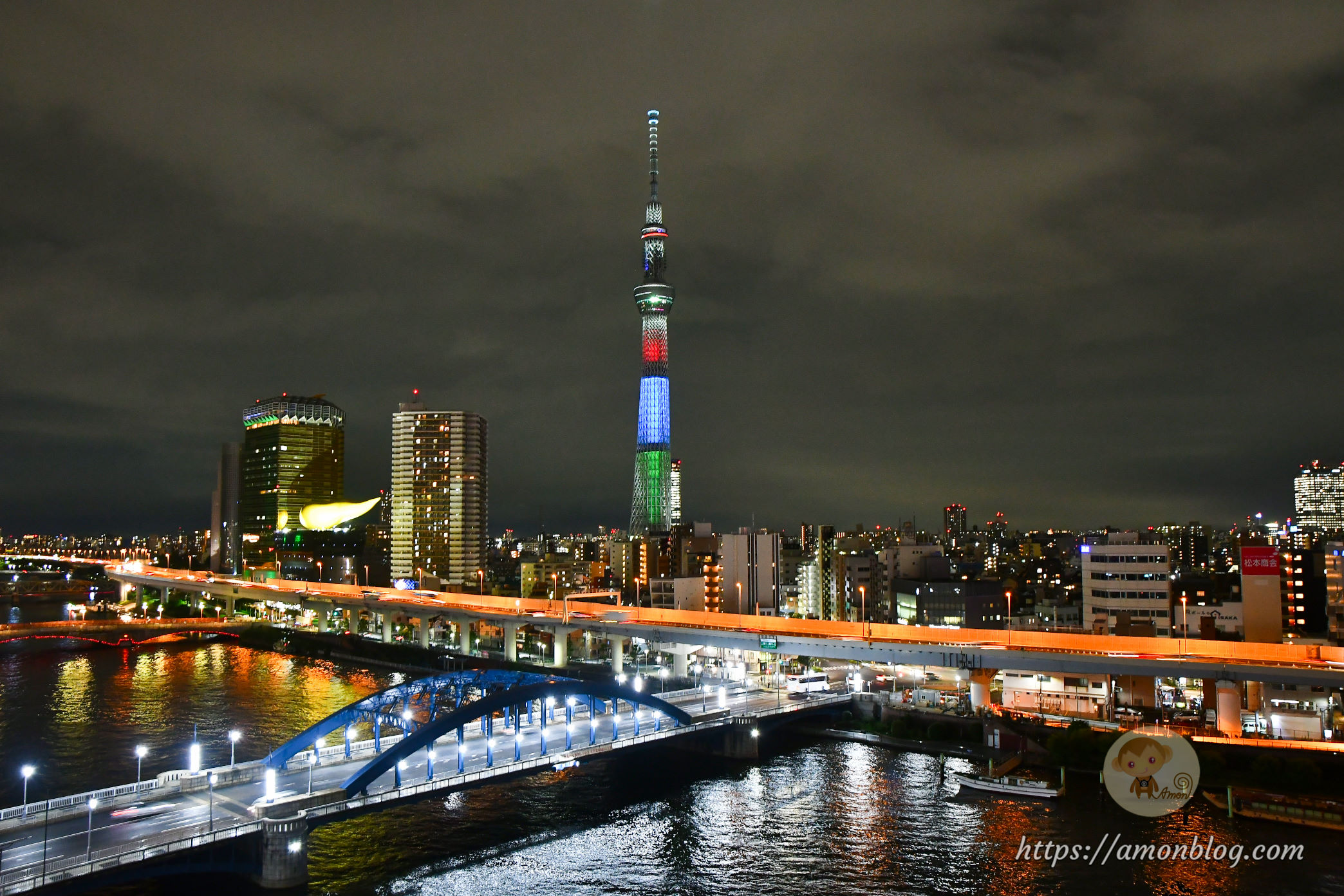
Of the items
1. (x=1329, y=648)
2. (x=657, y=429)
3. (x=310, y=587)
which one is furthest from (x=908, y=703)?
(x=657, y=429)

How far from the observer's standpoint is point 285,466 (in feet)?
432

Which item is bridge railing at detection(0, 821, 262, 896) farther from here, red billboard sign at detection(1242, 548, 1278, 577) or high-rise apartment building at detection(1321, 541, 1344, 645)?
high-rise apartment building at detection(1321, 541, 1344, 645)

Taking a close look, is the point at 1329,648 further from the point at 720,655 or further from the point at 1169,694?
the point at 720,655

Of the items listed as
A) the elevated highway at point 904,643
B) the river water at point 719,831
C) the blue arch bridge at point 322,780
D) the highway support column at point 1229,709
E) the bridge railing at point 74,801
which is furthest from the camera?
the elevated highway at point 904,643

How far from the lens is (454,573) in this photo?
378 ft

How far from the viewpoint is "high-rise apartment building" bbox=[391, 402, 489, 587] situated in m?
117

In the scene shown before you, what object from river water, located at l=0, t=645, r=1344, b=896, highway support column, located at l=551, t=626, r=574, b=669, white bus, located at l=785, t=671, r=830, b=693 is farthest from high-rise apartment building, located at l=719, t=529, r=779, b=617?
river water, located at l=0, t=645, r=1344, b=896

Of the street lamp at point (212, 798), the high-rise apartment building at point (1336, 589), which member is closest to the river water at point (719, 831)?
the street lamp at point (212, 798)

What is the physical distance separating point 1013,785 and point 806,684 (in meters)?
12.7

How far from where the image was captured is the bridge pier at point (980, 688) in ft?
110

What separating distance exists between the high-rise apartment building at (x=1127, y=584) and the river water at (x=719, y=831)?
54.8ft

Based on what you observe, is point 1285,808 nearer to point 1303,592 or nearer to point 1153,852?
point 1153,852

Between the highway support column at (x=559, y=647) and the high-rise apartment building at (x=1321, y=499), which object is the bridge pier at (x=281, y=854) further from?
the high-rise apartment building at (x=1321, y=499)

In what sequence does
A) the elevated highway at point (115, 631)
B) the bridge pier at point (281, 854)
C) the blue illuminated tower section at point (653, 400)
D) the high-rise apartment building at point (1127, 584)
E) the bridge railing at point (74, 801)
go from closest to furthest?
the bridge pier at point (281, 854) → the bridge railing at point (74, 801) → the high-rise apartment building at point (1127, 584) → the elevated highway at point (115, 631) → the blue illuminated tower section at point (653, 400)
